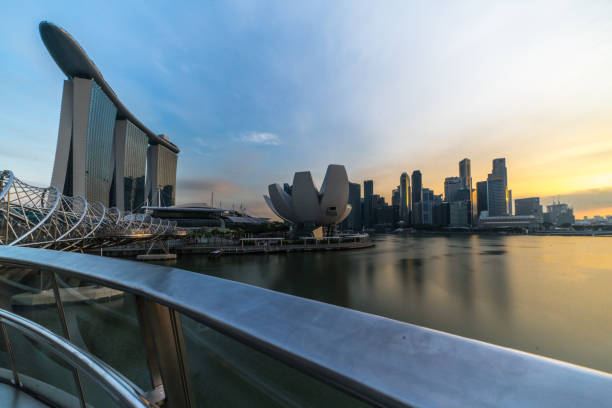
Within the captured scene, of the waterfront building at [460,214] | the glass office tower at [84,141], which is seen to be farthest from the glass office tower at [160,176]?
the waterfront building at [460,214]

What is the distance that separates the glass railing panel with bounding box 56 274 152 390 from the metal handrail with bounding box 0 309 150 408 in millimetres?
94

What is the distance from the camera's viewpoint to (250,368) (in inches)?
27.0

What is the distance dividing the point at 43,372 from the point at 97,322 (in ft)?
1.15

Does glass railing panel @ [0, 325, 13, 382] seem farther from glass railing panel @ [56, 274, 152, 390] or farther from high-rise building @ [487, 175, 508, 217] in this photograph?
high-rise building @ [487, 175, 508, 217]

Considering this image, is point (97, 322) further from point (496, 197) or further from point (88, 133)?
point (496, 197)

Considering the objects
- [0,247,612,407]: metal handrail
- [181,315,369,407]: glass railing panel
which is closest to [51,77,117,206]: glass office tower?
[181,315,369,407]: glass railing panel

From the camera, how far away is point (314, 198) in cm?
2328

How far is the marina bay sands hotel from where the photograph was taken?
2727 centimetres

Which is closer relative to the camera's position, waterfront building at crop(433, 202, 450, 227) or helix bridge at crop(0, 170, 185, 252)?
helix bridge at crop(0, 170, 185, 252)

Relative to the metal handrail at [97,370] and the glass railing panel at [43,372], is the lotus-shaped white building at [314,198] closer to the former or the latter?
the glass railing panel at [43,372]

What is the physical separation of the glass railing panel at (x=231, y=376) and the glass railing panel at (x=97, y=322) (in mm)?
270

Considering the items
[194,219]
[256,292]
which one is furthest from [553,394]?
[194,219]

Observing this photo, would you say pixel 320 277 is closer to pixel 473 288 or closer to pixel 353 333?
pixel 473 288

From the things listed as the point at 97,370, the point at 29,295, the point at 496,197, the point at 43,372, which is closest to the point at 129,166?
the point at 29,295
